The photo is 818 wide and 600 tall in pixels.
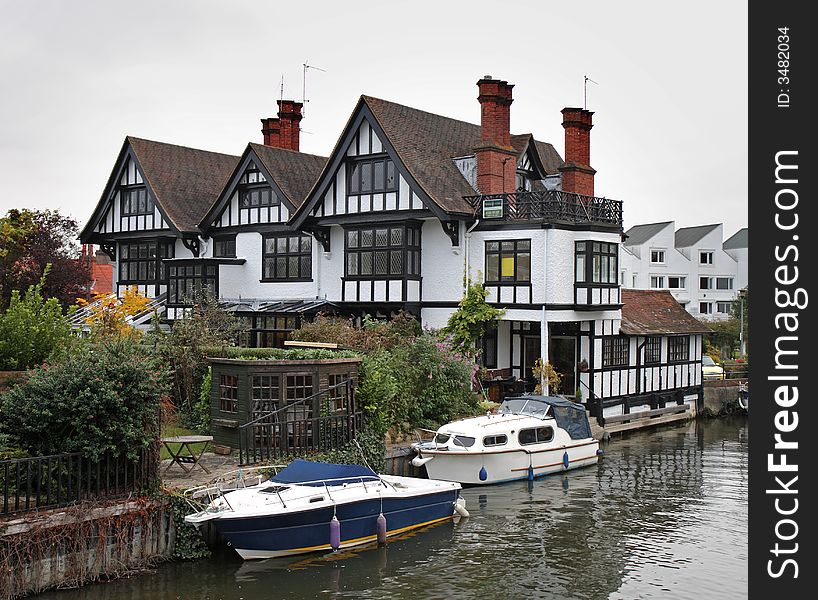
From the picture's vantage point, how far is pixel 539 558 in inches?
715

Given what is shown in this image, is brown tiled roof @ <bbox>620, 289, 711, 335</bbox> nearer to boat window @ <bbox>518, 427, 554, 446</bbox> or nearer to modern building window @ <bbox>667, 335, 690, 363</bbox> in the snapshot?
modern building window @ <bbox>667, 335, 690, 363</bbox>

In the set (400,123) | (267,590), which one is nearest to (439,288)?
(400,123)

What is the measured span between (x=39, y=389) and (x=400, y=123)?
2235 centimetres

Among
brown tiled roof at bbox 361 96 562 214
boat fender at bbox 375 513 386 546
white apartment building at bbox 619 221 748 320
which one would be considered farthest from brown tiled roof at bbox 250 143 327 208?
white apartment building at bbox 619 221 748 320

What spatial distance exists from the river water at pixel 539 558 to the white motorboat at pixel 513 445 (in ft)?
1.65

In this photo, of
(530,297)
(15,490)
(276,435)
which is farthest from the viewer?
(530,297)

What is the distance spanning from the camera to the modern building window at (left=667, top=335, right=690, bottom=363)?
1508 inches

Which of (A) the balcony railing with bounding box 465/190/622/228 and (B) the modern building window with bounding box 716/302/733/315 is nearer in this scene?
(A) the balcony railing with bounding box 465/190/622/228

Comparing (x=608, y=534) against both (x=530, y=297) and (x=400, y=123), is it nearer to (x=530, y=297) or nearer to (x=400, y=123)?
(x=530, y=297)

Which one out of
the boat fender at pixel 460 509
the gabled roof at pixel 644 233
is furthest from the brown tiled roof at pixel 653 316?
the gabled roof at pixel 644 233

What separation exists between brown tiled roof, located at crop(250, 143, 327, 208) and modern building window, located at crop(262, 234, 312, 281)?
5.76 feet

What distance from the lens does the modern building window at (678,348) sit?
38.3 meters

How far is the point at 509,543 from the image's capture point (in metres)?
19.2

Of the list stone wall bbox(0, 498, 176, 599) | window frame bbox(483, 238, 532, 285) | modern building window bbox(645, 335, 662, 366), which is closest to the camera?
stone wall bbox(0, 498, 176, 599)
